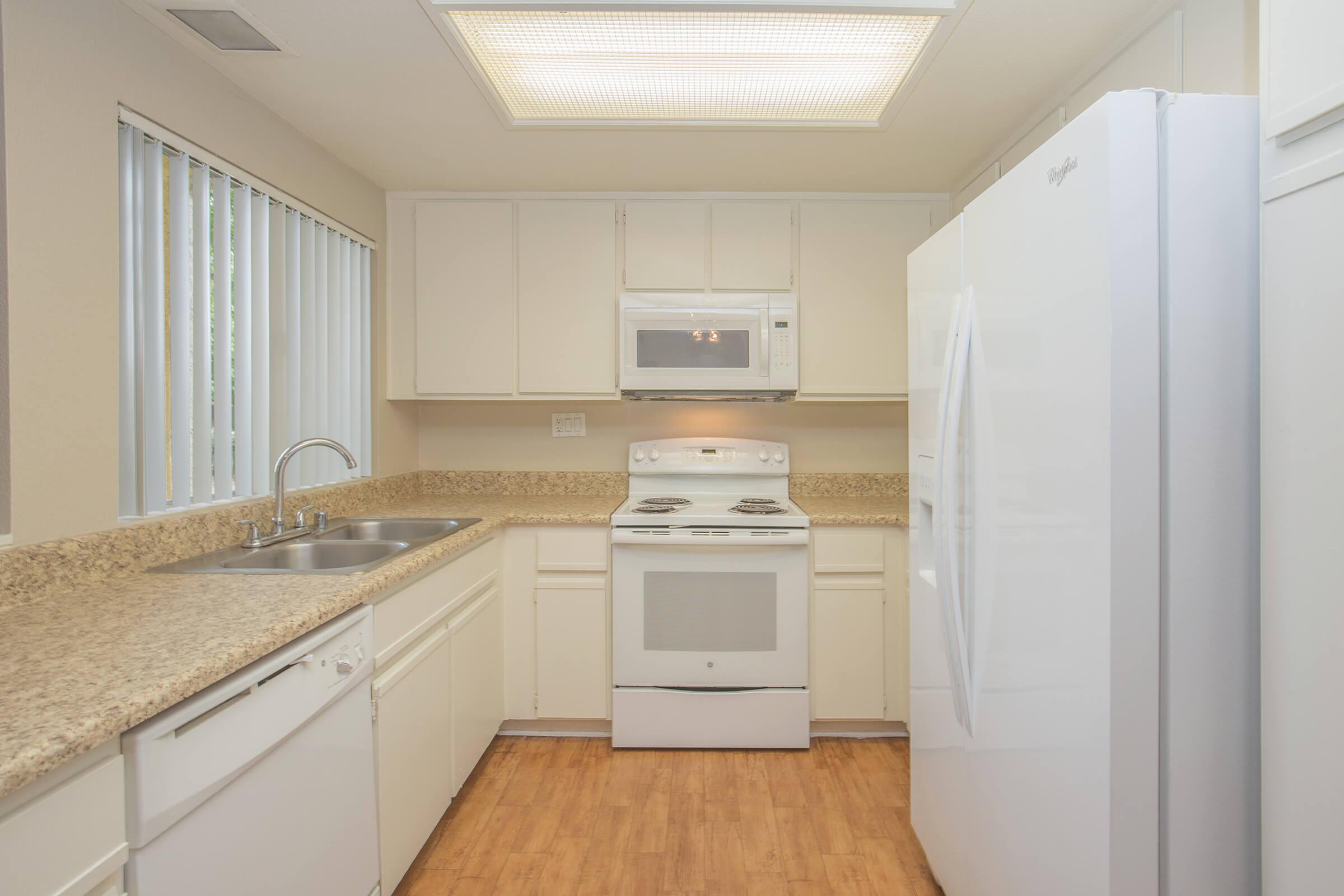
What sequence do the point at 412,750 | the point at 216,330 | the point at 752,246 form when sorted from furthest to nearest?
the point at 752,246 < the point at 216,330 < the point at 412,750

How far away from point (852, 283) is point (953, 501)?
169cm

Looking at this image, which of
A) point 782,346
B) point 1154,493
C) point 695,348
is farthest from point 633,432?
point 1154,493

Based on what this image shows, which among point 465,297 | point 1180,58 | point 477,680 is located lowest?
point 477,680

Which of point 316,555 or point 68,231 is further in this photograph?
point 316,555

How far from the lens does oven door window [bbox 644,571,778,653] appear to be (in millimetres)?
2486

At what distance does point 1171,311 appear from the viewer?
0.92m

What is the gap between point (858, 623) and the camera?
2541 millimetres

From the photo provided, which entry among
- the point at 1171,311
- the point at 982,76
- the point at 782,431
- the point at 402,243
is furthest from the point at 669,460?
the point at 1171,311

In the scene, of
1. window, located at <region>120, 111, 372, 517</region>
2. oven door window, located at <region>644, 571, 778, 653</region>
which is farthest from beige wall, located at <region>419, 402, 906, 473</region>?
oven door window, located at <region>644, 571, 778, 653</region>

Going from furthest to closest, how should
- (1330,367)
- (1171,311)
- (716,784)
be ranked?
1. (716,784)
2. (1171,311)
3. (1330,367)

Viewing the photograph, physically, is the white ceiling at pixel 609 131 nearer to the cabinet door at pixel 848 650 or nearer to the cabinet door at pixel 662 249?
the cabinet door at pixel 662 249

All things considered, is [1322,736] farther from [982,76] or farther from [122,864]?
[982,76]

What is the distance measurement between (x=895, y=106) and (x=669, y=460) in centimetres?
162

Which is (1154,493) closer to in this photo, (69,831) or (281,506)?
(69,831)
